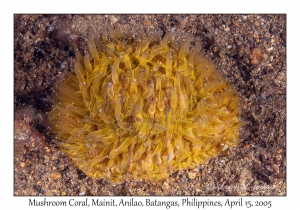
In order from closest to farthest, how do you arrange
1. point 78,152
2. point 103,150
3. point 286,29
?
point 103,150 < point 78,152 < point 286,29

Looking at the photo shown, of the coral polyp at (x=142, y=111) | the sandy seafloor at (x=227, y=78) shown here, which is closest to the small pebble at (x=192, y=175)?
the sandy seafloor at (x=227, y=78)

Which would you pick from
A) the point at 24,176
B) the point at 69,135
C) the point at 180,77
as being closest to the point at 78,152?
the point at 69,135

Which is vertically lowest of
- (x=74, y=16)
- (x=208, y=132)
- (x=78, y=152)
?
(x=78, y=152)

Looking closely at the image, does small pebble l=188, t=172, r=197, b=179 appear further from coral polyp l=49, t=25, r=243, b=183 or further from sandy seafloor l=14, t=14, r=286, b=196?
coral polyp l=49, t=25, r=243, b=183

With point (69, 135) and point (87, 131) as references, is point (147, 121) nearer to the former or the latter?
point (87, 131)

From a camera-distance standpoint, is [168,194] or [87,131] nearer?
[87,131]

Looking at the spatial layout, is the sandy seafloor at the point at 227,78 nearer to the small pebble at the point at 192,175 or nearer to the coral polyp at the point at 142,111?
the small pebble at the point at 192,175

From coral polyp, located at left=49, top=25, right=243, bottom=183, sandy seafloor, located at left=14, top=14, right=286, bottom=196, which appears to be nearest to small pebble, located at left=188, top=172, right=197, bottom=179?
sandy seafloor, located at left=14, top=14, right=286, bottom=196

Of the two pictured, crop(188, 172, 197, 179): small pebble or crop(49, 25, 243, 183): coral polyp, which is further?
crop(188, 172, 197, 179): small pebble
